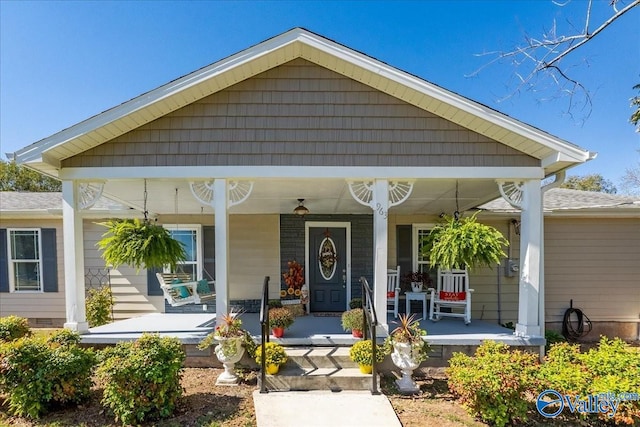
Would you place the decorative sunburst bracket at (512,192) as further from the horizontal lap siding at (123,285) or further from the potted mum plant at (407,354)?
the horizontal lap siding at (123,285)

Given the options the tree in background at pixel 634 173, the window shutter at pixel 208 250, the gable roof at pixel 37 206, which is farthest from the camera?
the tree in background at pixel 634 173

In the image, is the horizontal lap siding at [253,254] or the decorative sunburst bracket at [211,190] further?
the horizontal lap siding at [253,254]

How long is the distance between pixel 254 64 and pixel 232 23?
329 centimetres

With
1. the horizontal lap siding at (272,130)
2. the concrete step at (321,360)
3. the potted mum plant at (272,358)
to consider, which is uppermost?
the horizontal lap siding at (272,130)

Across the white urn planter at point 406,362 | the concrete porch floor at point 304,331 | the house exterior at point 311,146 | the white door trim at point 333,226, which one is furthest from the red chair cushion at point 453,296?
the white urn planter at point 406,362

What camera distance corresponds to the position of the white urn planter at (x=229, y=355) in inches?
156

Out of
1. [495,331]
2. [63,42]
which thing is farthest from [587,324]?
[63,42]

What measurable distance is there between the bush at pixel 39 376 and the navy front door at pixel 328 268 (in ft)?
15.1

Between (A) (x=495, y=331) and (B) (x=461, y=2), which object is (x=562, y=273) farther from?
(B) (x=461, y=2)

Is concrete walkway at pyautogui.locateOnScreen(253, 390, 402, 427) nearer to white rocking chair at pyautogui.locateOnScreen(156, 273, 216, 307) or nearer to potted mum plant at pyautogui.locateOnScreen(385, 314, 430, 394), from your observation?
potted mum plant at pyautogui.locateOnScreen(385, 314, 430, 394)

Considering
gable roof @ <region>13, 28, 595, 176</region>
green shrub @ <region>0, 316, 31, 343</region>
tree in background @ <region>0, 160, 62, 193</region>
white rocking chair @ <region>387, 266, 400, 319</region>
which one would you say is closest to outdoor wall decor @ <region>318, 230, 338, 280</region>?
white rocking chair @ <region>387, 266, 400, 319</region>

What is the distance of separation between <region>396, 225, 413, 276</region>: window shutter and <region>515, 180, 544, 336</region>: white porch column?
305cm

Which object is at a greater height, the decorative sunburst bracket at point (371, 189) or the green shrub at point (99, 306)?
the decorative sunburst bracket at point (371, 189)

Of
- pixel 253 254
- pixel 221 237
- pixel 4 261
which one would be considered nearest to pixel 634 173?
pixel 253 254
